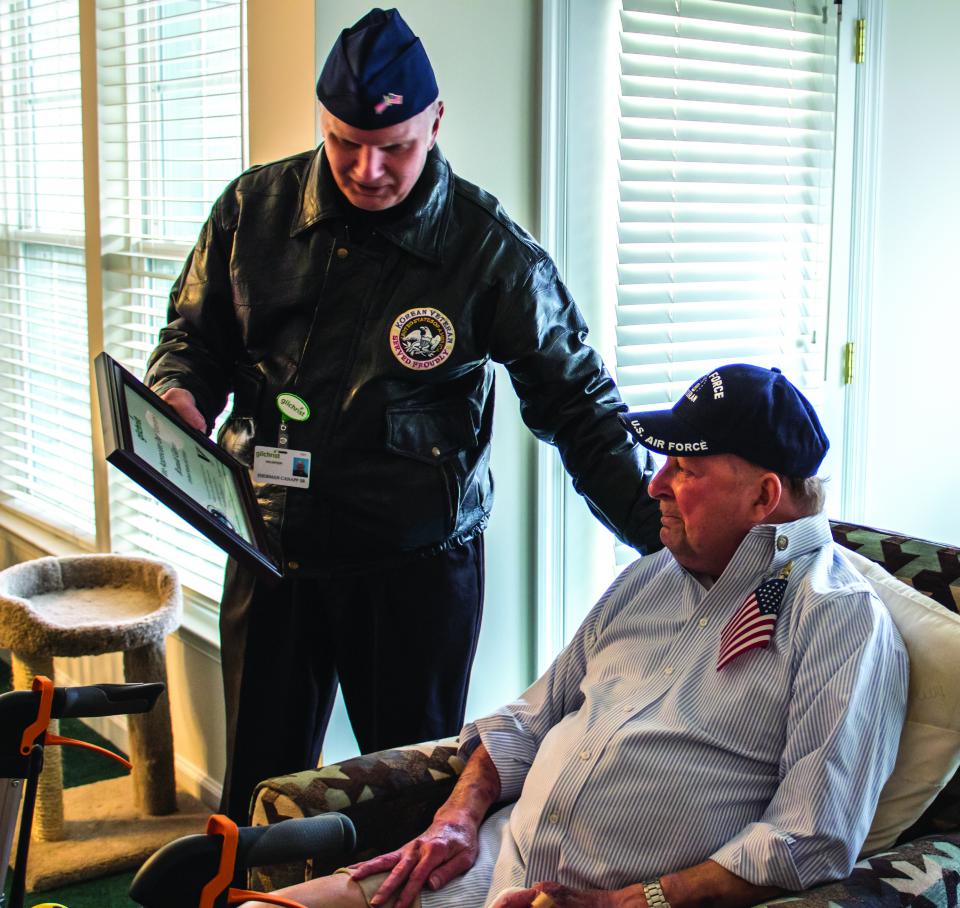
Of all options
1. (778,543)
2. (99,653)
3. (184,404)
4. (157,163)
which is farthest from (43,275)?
(778,543)

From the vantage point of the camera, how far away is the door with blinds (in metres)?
2.53

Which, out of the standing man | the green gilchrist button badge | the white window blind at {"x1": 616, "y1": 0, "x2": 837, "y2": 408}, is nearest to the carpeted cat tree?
the standing man

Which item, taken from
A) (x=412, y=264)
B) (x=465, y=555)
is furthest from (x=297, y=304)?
(x=465, y=555)

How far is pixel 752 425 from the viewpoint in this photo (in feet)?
5.32

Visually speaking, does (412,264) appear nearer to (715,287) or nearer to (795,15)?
(715,287)

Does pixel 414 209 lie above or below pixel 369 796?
above

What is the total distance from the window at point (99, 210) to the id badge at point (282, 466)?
100cm

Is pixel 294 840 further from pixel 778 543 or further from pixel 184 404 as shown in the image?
pixel 184 404

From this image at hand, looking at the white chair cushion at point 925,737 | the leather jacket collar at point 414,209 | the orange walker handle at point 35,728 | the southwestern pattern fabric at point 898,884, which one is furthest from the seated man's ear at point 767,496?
the orange walker handle at point 35,728

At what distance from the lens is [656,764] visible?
5.16 ft

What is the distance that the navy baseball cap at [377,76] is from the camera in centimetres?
178

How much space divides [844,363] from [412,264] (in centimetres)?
145

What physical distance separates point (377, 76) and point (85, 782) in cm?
221

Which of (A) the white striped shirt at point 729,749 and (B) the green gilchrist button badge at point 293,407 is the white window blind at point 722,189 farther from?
(A) the white striped shirt at point 729,749
